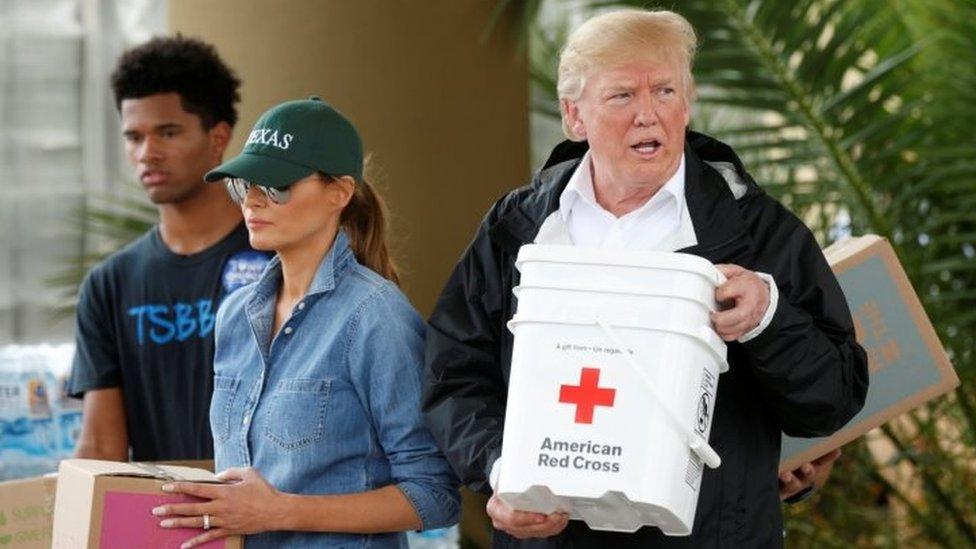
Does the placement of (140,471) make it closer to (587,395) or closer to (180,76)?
(587,395)

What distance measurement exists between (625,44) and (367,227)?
0.60 metres

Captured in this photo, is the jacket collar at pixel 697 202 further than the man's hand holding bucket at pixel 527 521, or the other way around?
the jacket collar at pixel 697 202

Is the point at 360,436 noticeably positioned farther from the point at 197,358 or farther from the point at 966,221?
the point at 966,221

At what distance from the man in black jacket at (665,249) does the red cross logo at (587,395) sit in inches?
7.4

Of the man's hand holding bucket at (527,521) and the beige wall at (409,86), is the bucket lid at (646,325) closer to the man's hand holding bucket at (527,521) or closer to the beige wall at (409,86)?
the man's hand holding bucket at (527,521)

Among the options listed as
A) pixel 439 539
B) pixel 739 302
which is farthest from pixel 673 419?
pixel 439 539

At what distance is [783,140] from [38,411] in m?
2.06

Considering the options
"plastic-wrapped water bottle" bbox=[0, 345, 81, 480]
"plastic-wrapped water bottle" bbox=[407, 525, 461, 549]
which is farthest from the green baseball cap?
"plastic-wrapped water bottle" bbox=[0, 345, 81, 480]

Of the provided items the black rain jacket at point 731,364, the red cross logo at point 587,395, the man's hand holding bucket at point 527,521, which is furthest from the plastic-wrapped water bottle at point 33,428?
the red cross logo at point 587,395

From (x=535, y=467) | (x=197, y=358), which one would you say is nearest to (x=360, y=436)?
(x=535, y=467)

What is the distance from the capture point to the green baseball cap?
2.52m

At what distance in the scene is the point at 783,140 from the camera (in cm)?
412

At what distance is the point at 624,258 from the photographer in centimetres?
207

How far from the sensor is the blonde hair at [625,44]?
2.29 meters
